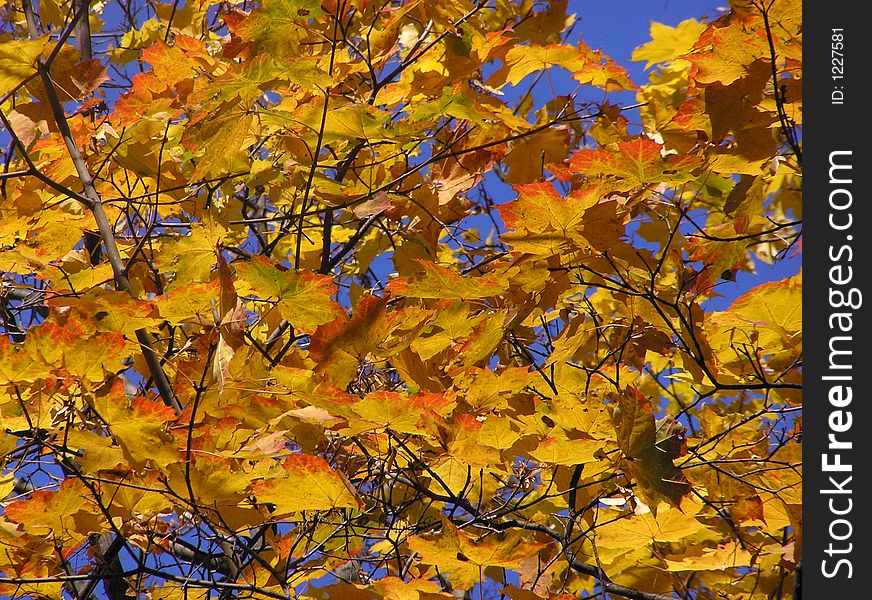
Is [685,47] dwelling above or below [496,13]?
above

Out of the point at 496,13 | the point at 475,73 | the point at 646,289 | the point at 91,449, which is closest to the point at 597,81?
the point at 475,73

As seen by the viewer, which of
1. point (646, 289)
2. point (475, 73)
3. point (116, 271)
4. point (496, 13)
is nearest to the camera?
point (646, 289)

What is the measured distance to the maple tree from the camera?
140 cm

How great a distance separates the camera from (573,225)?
147cm

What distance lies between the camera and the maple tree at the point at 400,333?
140 centimetres

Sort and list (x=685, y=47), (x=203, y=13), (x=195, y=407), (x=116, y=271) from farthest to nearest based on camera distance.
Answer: (x=203, y=13)
(x=685, y=47)
(x=116, y=271)
(x=195, y=407)

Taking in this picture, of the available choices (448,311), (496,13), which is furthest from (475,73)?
(448,311)

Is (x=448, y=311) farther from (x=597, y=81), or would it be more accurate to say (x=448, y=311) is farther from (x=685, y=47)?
(x=685, y=47)

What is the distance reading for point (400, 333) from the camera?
153 centimetres

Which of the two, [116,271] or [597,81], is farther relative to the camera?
[597,81]
